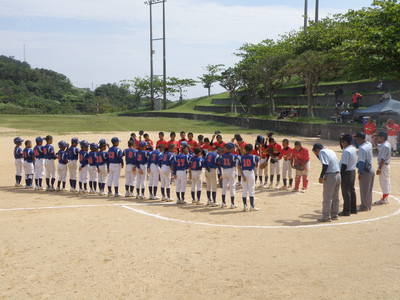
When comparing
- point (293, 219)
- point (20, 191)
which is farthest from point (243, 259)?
point (20, 191)

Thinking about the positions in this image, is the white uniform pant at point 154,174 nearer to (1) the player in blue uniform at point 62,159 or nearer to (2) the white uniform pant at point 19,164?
(1) the player in blue uniform at point 62,159

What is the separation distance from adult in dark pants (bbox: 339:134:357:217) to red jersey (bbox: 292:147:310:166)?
10.3ft

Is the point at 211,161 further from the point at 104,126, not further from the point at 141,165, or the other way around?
the point at 104,126

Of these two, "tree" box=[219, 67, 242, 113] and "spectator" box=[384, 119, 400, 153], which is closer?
"spectator" box=[384, 119, 400, 153]

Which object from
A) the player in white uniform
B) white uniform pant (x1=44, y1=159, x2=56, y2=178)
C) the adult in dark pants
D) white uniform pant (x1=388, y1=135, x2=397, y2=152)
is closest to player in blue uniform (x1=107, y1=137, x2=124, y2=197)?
white uniform pant (x1=44, y1=159, x2=56, y2=178)

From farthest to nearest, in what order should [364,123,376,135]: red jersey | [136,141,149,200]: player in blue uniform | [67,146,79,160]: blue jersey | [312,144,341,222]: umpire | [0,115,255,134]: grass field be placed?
[0,115,255,134]: grass field
[364,123,376,135]: red jersey
[67,146,79,160]: blue jersey
[136,141,149,200]: player in blue uniform
[312,144,341,222]: umpire

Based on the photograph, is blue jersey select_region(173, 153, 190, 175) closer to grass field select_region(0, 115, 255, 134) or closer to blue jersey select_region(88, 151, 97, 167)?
blue jersey select_region(88, 151, 97, 167)

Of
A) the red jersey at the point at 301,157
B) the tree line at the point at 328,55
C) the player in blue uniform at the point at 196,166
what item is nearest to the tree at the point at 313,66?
the tree line at the point at 328,55

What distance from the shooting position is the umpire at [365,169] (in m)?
11.0

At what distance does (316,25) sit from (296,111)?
39.8ft

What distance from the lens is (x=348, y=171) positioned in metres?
10.7

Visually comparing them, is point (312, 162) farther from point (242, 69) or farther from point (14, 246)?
point (242, 69)

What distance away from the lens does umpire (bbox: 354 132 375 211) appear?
1104 cm

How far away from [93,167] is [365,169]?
8805mm
